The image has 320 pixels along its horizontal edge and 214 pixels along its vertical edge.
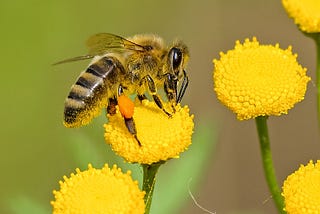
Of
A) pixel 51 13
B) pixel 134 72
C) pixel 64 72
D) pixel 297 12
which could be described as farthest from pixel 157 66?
pixel 51 13

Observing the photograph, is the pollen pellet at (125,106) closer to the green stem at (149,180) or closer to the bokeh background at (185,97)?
the green stem at (149,180)

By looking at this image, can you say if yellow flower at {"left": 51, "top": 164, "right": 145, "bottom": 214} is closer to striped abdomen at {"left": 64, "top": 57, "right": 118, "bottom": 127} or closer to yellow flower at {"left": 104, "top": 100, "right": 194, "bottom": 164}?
yellow flower at {"left": 104, "top": 100, "right": 194, "bottom": 164}

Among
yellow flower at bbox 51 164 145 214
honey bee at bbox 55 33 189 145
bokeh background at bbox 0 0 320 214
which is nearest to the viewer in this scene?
yellow flower at bbox 51 164 145 214

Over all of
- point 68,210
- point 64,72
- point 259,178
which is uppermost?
point 68,210

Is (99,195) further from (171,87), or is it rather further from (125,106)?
(171,87)

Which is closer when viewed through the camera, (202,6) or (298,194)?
(298,194)

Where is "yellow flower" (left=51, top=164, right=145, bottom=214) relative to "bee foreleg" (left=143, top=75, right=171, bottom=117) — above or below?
below

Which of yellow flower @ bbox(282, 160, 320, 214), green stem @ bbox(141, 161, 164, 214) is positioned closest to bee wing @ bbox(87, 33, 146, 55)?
green stem @ bbox(141, 161, 164, 214)

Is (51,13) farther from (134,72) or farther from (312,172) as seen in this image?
(312,172)
